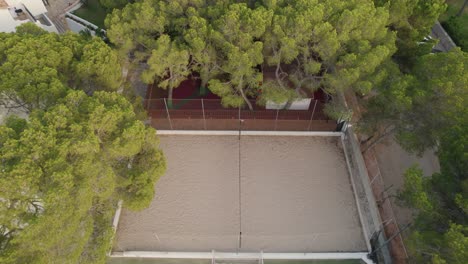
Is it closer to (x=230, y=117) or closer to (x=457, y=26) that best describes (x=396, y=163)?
(x=230, y=117)

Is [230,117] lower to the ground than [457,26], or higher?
lower

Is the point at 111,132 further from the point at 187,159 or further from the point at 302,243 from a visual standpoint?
the point at 302,243

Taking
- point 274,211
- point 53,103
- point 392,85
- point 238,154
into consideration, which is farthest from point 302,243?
point 53,103

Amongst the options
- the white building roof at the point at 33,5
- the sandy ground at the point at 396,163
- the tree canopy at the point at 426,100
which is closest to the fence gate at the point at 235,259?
the sandy ground at the point at 396,163

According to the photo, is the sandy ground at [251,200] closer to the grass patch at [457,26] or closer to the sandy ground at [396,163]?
the sandy ground at [396,163]

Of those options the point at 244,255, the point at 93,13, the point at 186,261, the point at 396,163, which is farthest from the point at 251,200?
the point at 93,13

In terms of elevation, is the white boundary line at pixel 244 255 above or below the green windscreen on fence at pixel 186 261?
above
